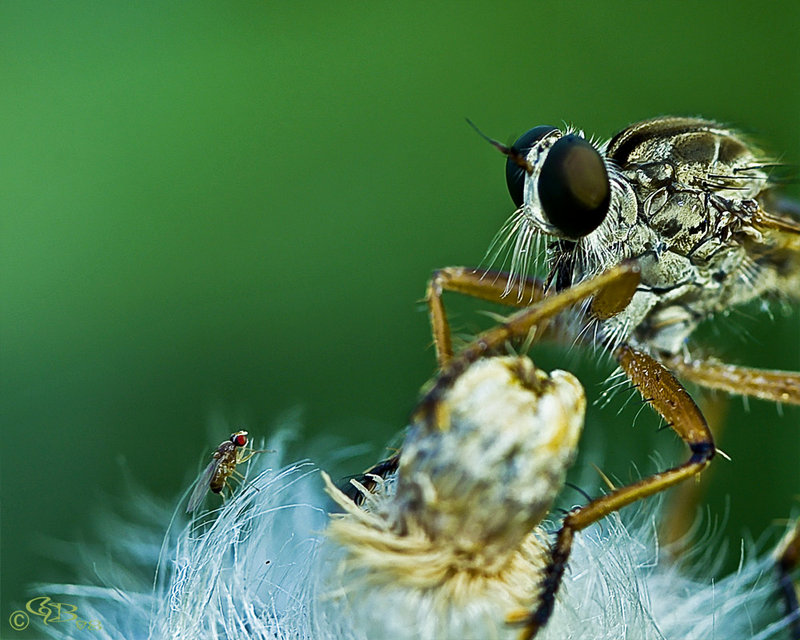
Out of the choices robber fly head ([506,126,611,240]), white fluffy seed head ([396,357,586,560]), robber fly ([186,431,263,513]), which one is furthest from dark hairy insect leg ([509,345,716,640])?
robber fly ([186,431,263,513])

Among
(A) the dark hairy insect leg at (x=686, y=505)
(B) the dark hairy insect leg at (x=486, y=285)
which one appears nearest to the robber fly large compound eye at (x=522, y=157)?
(B) the dark hairy insect leg at (x=486, y=285)

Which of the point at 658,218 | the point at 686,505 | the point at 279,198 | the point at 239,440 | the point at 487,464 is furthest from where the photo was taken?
the point at 279,198

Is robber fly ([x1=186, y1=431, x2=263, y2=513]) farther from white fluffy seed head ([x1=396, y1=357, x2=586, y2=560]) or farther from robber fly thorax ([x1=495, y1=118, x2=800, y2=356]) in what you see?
robber fly thorax ([x1=495, y1=118, x2=800, y2=356])

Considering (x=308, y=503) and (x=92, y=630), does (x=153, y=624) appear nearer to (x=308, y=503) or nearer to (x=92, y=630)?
(x=92, y=630)

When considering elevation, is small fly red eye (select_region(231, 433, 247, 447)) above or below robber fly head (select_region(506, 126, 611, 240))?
below

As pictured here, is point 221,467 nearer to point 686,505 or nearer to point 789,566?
point 789,566

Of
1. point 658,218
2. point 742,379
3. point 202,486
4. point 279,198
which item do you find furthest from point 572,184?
point 279,198
